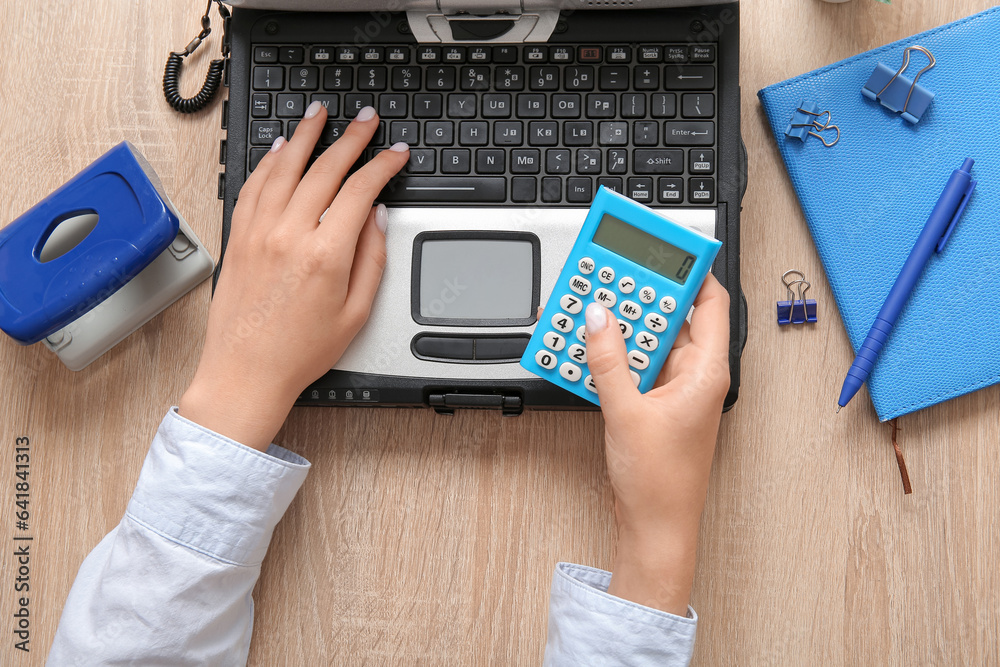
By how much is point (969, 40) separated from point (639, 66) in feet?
0.91

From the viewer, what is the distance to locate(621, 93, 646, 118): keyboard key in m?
0.50

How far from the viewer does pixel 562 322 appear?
47 cm

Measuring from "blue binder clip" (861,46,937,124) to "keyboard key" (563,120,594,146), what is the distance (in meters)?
0.23

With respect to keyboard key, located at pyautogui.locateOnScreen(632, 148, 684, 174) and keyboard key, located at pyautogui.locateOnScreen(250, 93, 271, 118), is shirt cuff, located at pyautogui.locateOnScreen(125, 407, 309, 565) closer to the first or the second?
keyboard key, located at pyautogui.locateOnScreen(250, 93, 271, 118)

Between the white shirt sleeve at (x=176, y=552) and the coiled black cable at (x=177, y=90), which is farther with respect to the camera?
the coiled black cable at (x=177, y=90)

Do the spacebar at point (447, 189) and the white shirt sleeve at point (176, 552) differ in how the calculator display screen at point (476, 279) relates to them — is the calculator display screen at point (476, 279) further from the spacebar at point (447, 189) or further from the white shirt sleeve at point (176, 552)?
the white shirt sleeve at point (176, 552)

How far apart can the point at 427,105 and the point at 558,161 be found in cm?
11

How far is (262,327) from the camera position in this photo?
0.49 m

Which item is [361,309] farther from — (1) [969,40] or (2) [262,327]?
(1) [969,40]

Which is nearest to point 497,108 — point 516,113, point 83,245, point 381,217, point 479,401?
point 516,113

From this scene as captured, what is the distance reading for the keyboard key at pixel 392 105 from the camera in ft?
1.68

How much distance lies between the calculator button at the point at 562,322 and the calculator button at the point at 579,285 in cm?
2


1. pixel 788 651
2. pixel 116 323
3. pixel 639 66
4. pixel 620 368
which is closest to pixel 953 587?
pixel 788 651

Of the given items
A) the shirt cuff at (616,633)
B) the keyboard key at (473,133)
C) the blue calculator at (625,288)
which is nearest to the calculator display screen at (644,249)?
the blue calculator at (625,288)
